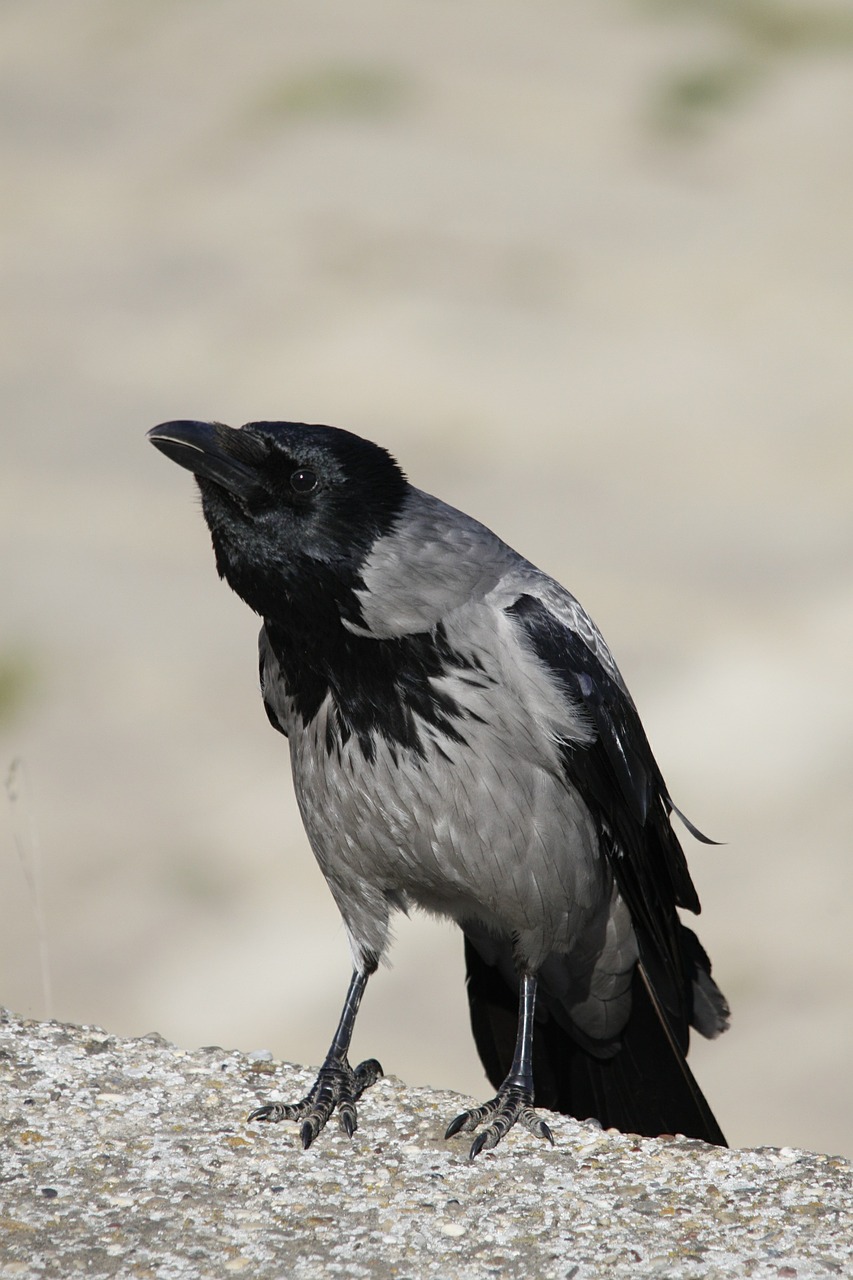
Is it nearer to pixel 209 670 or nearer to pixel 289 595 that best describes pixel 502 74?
pixel 209 670

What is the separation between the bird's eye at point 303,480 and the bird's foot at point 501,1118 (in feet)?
5.94

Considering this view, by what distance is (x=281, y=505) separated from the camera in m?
4.59

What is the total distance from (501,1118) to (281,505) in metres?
1.84

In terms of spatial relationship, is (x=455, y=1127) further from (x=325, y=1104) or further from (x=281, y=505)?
(x=281, y=505)

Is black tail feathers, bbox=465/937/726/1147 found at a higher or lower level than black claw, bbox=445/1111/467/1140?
higher

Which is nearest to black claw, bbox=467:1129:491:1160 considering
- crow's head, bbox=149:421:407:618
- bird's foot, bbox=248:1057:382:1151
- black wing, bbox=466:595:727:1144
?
bird's foot, bbox=248:1057:382:1151

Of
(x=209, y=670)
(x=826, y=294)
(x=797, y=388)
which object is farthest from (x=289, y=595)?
(x=826, y=294)

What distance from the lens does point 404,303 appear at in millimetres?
17828

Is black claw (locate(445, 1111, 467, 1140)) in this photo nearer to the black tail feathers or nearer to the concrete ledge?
the concrete ledge

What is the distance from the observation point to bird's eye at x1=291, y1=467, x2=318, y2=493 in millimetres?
4582

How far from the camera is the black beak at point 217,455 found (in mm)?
4531

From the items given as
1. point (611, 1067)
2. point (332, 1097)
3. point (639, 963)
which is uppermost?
point (639, 963)

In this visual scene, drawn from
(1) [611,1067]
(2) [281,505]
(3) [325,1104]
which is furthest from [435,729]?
(1) [611,1067]

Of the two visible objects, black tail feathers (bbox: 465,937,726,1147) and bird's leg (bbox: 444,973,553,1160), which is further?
black tail feathers (bbox: 465,937,726,1147)
